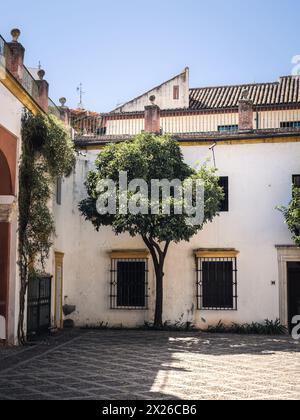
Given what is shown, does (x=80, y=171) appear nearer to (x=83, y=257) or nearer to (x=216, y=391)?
(x=83, y=257)

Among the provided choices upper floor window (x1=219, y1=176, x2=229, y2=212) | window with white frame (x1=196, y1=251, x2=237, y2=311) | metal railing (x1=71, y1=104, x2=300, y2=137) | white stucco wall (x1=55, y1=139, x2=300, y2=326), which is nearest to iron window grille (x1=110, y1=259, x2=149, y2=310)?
white stucco wall (x1=55, y1=139, x2=300, y2=326)

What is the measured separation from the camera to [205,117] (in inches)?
859

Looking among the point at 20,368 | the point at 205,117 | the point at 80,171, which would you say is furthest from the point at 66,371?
the point at 205,117

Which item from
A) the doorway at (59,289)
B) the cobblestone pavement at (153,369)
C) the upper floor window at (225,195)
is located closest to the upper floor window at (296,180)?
the upper floor window at (225,195)

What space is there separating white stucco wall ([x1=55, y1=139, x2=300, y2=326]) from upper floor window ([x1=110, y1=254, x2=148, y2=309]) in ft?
0.62

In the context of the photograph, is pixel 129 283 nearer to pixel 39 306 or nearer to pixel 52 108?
pixel 39 306

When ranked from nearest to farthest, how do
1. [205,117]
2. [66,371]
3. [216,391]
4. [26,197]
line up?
[216,391], [66,371], [26,197], [205,117]

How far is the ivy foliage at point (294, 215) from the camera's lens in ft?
45.6

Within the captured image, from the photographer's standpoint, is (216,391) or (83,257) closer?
(216,391)

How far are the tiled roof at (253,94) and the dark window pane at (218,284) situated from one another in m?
8.72

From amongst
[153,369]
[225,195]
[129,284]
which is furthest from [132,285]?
[153,369]

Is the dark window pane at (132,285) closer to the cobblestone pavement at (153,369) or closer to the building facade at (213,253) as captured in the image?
the building facade at (213,253)

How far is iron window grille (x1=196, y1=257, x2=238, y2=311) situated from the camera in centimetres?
1505
